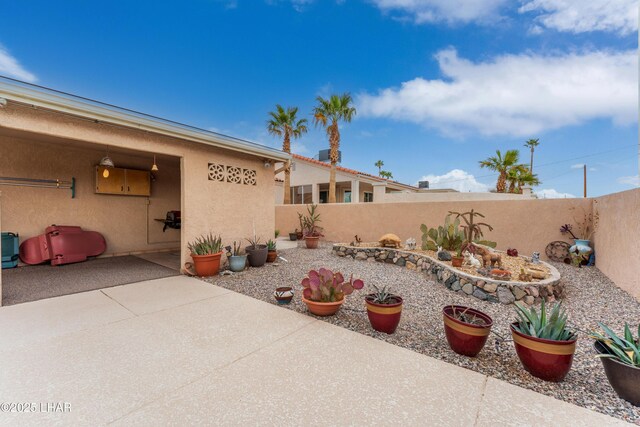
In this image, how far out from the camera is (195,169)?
5.25 metres

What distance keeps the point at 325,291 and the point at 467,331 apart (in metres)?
1.54

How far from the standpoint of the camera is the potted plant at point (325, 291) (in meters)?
3.17

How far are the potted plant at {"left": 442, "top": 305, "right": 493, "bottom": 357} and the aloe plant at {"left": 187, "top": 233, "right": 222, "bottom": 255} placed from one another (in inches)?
169

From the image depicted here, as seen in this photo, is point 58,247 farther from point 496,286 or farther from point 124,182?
point 496,286

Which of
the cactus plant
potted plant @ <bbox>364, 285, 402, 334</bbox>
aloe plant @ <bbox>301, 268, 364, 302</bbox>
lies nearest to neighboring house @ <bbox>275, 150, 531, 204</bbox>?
the cactus plant

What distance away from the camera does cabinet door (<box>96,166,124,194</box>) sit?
264 inches

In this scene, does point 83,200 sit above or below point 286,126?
below

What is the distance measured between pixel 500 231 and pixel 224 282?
Result: 23.0ft

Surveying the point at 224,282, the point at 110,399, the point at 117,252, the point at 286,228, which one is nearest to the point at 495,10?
the point at 224,282

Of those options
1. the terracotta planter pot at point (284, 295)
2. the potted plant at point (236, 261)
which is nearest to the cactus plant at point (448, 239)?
the terracotta planter pot at point (284, 295)

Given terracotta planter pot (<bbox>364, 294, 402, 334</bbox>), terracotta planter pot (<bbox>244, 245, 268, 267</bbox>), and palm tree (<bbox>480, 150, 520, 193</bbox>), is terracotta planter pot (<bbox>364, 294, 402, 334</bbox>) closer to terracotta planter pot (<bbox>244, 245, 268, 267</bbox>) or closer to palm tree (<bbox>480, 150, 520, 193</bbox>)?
terracotta planter pot (<bbox>244, 245, 268, 267</bbox>)

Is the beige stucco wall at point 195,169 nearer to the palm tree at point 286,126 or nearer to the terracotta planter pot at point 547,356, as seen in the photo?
the terracotta planter pot at point 547,356

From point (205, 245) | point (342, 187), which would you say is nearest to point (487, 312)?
point (205, 245)

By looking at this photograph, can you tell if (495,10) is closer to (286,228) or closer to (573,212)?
(573,212)
